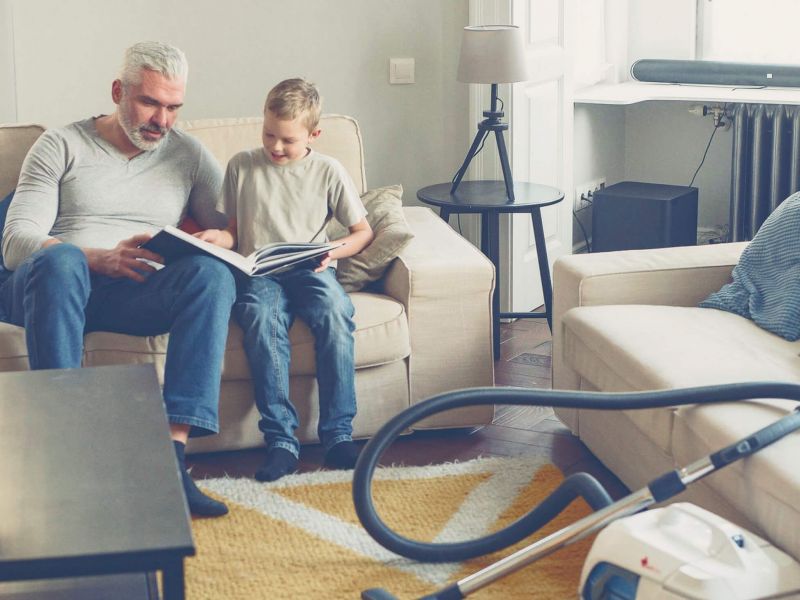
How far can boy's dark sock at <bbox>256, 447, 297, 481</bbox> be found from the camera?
259 cm

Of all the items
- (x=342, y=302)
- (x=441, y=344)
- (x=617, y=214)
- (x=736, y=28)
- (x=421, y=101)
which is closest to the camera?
(x=342, y=302)

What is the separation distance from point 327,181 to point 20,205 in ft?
2.37

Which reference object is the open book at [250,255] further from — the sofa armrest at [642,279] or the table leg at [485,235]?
the table leg at [485,235]

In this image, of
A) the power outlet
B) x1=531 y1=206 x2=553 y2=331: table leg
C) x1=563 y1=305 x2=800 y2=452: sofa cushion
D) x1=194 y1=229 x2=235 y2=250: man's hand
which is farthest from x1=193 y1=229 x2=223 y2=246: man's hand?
the power outlet

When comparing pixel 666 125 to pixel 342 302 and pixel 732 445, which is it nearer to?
pixel 342 302

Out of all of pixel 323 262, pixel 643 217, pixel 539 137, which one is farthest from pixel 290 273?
pixel 643 217

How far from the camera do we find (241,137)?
3150 mm

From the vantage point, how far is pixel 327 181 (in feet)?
9.25

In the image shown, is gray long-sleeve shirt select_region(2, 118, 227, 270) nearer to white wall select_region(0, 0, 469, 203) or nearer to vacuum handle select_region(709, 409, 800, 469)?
white wall select_region(0, 0, 469, 203)

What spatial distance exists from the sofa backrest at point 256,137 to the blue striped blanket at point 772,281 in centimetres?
106

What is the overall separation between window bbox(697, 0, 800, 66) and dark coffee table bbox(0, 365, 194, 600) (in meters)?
3.25

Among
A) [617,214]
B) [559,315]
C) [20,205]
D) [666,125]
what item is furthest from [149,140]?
[666,125]

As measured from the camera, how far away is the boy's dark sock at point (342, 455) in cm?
265

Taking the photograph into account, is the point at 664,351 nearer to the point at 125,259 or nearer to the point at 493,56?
the point at 125,259
